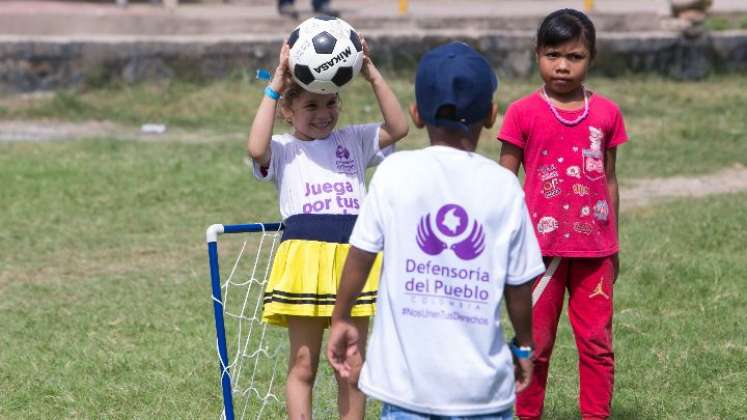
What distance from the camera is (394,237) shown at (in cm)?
326

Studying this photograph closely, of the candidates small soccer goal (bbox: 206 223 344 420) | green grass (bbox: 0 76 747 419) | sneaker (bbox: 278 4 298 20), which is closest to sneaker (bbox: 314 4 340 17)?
sneaker (bbox: 278 4 298 20)

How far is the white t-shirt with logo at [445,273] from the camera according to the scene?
3.23 metres

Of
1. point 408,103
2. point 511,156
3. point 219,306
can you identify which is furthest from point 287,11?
point 219,306

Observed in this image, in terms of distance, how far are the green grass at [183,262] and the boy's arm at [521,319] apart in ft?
6.26

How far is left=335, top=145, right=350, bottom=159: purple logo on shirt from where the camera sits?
4.53 metres

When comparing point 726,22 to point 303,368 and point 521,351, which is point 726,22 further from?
point 521,351

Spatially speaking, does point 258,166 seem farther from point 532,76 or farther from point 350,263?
point 532,76

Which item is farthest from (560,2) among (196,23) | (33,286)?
(33,286)

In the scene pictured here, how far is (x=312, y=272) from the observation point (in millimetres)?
4328

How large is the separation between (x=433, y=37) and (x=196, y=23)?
4664mm

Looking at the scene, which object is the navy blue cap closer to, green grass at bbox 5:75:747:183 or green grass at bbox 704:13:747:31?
green grass at bbox 5:75:747:183

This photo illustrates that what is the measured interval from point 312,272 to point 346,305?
0.94m

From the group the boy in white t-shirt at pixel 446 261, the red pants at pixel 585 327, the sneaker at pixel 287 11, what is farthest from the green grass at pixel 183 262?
the sneaker at pixel 287 11

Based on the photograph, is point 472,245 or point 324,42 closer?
point 472,245
